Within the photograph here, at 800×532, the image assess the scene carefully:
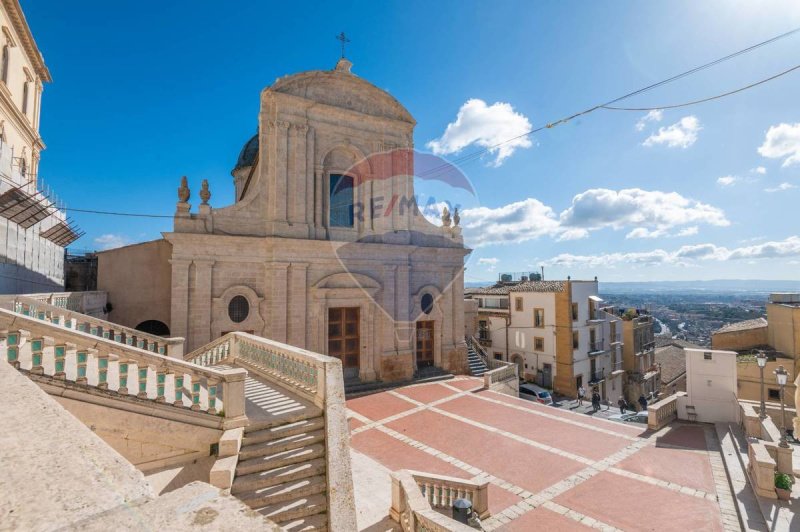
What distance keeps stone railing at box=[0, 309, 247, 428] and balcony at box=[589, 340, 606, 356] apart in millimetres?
31395

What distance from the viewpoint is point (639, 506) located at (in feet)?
26.3

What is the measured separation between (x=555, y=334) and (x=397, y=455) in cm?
2325

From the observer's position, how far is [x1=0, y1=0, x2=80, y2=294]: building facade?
1365cm

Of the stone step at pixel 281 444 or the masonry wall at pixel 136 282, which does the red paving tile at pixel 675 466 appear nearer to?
the stone step at pixel 281 444

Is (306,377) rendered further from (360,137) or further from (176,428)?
(360,137)

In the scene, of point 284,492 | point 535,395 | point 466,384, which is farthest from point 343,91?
point 535,395

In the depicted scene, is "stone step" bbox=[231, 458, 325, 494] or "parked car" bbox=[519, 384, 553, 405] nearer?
"stone step" bbox=[231, 458, 325, 494]

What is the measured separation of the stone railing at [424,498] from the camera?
5.41 m

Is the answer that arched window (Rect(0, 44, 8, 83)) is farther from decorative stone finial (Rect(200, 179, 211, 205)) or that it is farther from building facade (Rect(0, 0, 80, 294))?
decorative stone finial (Rect(200, 179, 211, 205))

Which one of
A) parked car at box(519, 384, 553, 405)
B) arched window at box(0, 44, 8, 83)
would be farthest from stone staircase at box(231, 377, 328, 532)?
arched window at box(0, 44, 8, 83)

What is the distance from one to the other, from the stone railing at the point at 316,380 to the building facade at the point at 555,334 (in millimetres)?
25769

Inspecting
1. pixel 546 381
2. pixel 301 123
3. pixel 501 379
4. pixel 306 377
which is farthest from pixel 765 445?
pixel 546 381

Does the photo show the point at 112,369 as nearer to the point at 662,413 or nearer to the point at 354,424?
the point at 354,424

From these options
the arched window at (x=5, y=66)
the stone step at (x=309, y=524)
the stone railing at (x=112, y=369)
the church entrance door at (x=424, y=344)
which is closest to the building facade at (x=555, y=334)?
the church entrance door at (x=424, y=344)
